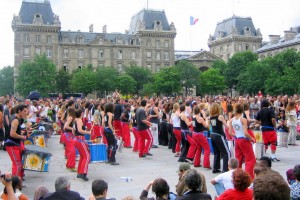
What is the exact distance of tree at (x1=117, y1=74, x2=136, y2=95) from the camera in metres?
75.2

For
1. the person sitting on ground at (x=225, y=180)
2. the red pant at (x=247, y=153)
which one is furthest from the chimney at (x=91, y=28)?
the person sitting on ground at (x=225, y=180)

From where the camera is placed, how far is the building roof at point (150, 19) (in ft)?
312

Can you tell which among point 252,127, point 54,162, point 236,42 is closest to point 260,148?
point 252,127

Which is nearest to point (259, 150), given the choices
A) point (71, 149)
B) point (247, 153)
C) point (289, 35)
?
point (247, 153)

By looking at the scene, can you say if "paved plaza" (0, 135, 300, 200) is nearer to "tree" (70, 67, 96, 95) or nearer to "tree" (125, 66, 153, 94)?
"tree" (70, 67, 96, 95)

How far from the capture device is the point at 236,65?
278 feet

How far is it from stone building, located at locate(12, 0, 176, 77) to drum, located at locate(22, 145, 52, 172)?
3064 inches

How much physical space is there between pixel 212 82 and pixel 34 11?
4094 cm

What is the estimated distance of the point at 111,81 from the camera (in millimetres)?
76438

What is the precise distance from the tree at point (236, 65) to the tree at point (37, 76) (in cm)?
3708

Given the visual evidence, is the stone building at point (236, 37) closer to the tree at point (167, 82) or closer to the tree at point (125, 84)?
the tree at point (167, 82)

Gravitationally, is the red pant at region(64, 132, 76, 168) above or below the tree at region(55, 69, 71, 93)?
below

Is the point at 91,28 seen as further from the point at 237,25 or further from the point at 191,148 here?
the point at 191,148

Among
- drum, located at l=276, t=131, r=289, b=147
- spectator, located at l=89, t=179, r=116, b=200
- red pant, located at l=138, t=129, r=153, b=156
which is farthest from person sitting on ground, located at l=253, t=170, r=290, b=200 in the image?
drum, located at l=276, t=131, r=289, b=147
